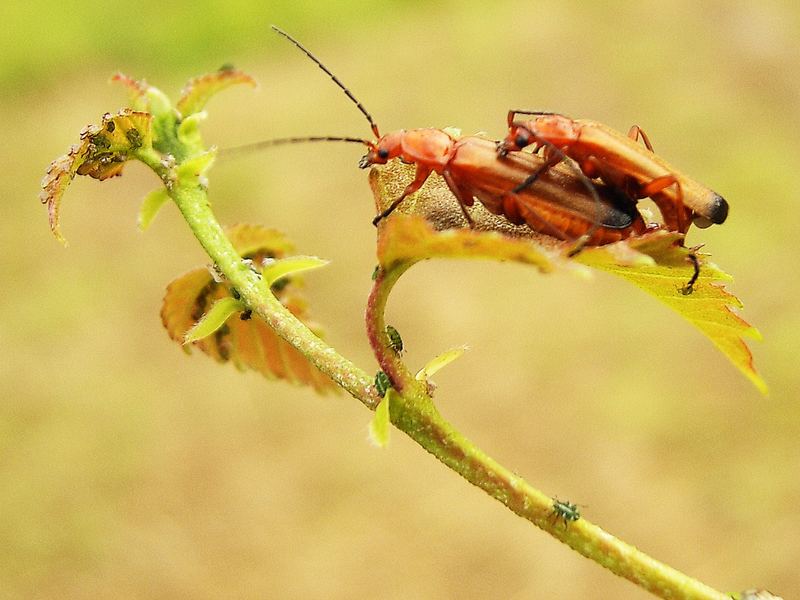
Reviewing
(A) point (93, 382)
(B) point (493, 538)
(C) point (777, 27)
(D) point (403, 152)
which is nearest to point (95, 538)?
(A) point (93, 382)

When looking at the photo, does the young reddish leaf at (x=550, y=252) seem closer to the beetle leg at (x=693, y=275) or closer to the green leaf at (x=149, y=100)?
the beetle leg at (x=693, y=275)

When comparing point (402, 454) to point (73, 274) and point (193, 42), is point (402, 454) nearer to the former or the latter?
point (73, 274)

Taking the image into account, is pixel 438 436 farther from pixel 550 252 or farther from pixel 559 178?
pixel 559 178

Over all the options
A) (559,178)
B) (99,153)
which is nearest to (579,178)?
(559,178)

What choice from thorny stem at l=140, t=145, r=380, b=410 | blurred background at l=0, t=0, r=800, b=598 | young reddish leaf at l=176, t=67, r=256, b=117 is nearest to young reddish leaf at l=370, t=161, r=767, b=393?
thorny stem at l=140, t=145, r=380, b=410

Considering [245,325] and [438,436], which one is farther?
[245,325]

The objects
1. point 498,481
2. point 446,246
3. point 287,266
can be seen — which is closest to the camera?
point 446,246

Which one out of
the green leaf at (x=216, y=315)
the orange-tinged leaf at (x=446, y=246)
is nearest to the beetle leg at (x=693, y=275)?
the orange-tinged leaf at (x=446, y=246)
